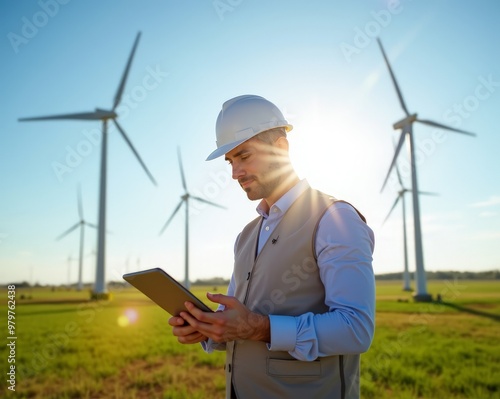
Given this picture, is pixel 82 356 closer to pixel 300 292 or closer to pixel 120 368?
pixel 120 368

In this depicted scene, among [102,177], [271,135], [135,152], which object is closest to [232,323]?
[271,135]

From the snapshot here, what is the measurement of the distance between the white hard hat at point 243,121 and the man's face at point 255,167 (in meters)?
0.07

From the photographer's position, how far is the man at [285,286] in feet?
7.43

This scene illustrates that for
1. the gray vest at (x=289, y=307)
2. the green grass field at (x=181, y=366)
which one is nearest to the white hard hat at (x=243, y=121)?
the gray vest at (x=289, y=307)

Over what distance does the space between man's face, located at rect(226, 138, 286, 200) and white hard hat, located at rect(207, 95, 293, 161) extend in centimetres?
7

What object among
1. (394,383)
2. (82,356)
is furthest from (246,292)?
(82,356)

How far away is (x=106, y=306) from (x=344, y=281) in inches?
1410

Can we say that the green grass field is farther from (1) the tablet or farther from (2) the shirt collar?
(2) the shirt collar

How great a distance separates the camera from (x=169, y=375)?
991 cm

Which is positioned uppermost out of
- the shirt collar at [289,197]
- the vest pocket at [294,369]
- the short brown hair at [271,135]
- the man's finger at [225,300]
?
the short brown hair at [271,135]

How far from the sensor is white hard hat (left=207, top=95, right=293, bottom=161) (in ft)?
9.44

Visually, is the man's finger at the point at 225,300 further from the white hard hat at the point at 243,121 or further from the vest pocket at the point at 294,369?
the white hard hat at the point at 243,121

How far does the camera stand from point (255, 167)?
288cm

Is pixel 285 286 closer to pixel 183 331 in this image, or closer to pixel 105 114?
pixel 183 331
